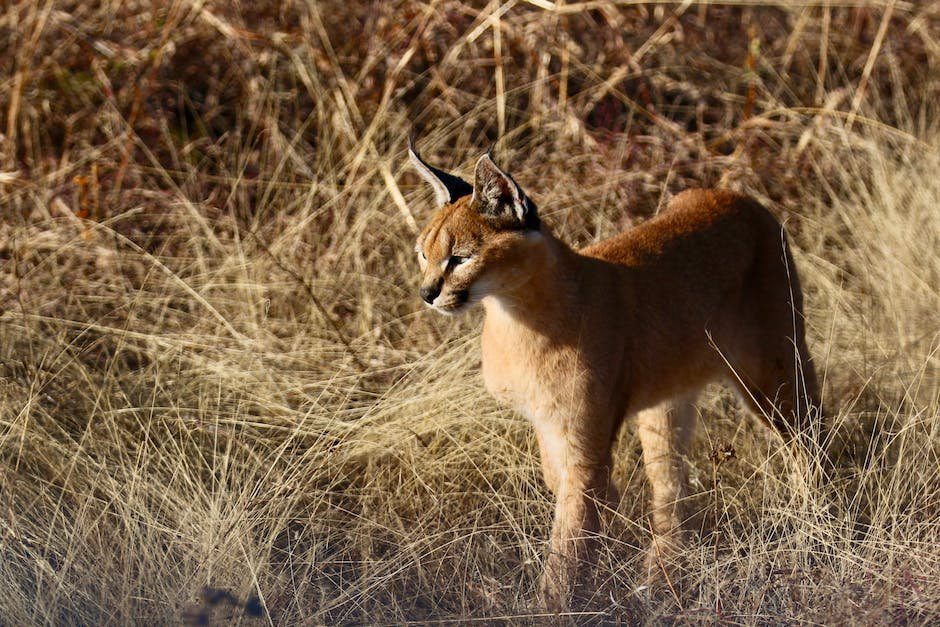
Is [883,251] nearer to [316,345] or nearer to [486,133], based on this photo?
[486,133]

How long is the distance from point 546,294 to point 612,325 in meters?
0.27

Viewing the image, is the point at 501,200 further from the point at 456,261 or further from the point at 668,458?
the point at 668,458

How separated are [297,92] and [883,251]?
3.07 meters

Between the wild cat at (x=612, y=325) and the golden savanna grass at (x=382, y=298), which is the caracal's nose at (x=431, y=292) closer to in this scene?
the wild cat at (x=612, y=325)

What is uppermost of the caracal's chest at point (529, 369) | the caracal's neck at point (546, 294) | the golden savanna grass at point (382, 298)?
the caracal's neck at point (546, 294)

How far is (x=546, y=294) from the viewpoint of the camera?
377 cm

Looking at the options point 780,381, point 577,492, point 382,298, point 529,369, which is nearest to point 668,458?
point 780,381

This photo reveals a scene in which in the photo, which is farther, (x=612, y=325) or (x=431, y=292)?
(x=612, y=325)

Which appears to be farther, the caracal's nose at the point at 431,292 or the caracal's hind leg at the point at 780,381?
the caracal's hind leg at the point at 780,381

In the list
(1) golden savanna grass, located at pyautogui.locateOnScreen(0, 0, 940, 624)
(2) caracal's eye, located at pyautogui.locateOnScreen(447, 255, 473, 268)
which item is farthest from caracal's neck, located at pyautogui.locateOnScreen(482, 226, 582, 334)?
(1) golden savanna grass, located at pyautogui.locateOnScreen(0, 0, 940, 624)

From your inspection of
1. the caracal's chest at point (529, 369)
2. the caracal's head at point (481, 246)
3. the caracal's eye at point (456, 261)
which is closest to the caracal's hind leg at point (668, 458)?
the caracal's chest at point (529, 369)

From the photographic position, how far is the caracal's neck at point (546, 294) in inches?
148

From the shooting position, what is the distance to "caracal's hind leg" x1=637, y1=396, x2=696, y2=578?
13.8ft

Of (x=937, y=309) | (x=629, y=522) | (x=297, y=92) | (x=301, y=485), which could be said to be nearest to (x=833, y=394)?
(x=937, y=309)
